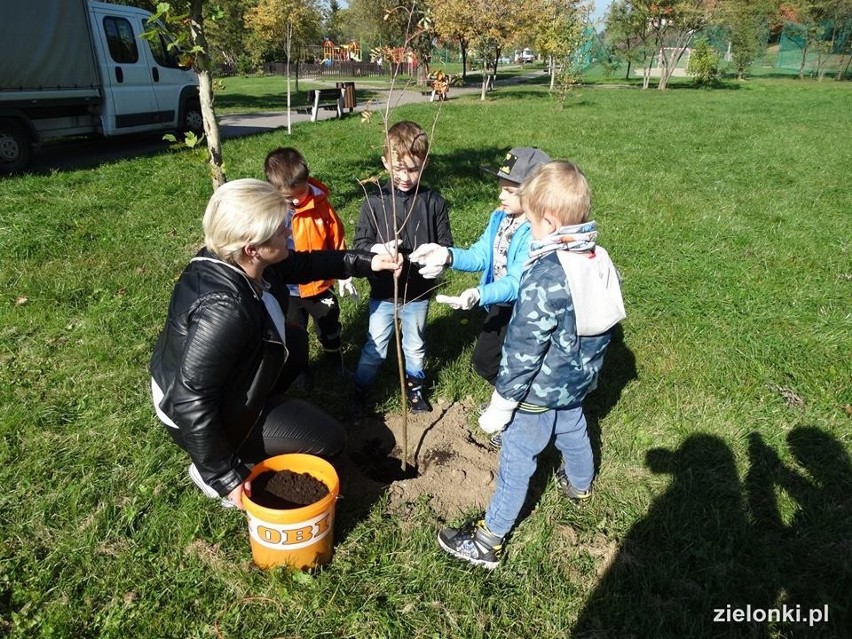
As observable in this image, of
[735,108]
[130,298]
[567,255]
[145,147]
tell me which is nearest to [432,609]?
[567,255]

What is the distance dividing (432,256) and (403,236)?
1.64 feet

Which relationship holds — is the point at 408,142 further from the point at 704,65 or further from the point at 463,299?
the point at 704,65

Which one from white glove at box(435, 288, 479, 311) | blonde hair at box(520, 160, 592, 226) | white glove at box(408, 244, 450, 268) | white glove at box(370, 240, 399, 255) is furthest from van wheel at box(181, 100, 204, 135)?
blonde hair at box(520, 160, 592, 226)

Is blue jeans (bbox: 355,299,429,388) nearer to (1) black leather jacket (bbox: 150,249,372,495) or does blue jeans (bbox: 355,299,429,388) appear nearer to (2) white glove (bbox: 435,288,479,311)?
(2) white glove (bbox: 435,288,479,311)

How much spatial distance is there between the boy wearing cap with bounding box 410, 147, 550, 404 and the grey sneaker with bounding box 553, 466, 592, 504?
0.68 meters

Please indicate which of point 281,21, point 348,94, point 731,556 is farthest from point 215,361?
point 281,21

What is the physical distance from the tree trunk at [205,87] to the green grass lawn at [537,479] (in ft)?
0.83

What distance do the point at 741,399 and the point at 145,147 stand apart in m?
11.0

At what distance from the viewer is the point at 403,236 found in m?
2.98

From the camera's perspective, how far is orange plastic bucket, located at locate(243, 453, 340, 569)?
1.96 meters

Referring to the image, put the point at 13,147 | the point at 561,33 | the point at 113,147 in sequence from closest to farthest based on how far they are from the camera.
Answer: the point at 13,147, the point at 113,147, the point at 561,33

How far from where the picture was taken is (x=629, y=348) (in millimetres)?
3943

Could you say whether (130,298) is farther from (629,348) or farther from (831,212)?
(831,212)

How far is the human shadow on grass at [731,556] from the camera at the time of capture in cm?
213
